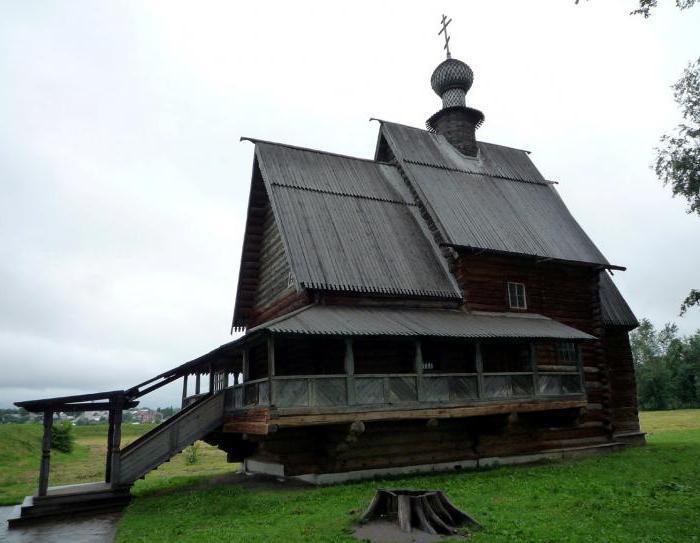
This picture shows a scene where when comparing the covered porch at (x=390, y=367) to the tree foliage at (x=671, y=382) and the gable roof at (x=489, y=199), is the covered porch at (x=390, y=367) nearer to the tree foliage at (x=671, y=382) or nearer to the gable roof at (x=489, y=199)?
the gable roof at (x=489, y=199)

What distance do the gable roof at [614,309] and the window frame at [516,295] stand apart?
212 inches

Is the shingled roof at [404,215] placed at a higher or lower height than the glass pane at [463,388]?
higher

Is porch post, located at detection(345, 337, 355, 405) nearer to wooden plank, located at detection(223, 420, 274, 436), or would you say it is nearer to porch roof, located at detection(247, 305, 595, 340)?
porch roof, located at detection(247, 305, 595, 340)

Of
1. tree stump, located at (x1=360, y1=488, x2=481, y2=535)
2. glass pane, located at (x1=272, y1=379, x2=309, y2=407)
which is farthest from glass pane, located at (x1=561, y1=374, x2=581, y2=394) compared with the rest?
tree stump, located at (x1=360, y1=488, x2=481, y2=535)

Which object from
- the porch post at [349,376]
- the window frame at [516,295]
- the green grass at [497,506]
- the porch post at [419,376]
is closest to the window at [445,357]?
the porch post at [419,376]

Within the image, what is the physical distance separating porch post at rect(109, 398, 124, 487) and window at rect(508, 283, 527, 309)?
13383 mm

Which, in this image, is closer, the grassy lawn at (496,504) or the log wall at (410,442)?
the grassy lawn at (496,504)

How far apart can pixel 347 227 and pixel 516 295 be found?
679 centimetres

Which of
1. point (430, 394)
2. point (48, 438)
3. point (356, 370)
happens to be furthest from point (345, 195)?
point (48, 438)

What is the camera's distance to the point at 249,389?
15109 mm

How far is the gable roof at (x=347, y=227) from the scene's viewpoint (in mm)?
17047

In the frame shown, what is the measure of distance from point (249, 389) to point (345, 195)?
8.46m

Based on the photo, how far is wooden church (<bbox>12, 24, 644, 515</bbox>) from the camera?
48.4 feet

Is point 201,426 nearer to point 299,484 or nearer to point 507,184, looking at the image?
point 299,484
